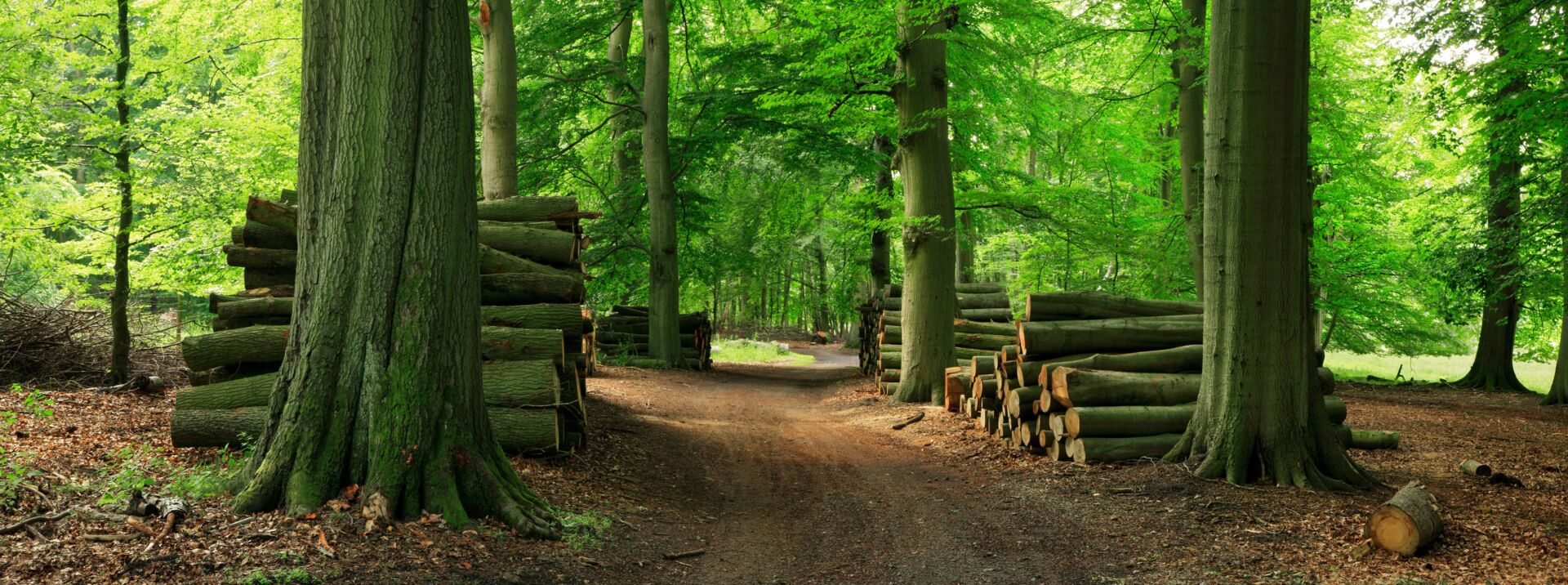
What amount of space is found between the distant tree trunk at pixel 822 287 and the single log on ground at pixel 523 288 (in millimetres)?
23583

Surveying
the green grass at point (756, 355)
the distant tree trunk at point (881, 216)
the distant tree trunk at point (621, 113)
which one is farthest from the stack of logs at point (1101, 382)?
the green grass at point (756, 355)

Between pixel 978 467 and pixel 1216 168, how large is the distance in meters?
3.77

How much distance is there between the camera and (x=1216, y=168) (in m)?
7.66

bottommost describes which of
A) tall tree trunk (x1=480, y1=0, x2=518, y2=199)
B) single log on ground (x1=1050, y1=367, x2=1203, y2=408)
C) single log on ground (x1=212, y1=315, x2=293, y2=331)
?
single log on ground (x1=1050, y1=367, x2=1203, y2=408)

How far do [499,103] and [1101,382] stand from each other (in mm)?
9287

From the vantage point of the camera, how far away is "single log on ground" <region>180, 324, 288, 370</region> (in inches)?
295

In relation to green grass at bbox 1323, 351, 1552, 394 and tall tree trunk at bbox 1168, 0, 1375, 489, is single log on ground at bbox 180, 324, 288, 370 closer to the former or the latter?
tall tree trunk at bbox 1168, 0, 1375, 489

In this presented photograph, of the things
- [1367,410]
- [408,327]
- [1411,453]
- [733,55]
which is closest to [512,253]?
[408,327]

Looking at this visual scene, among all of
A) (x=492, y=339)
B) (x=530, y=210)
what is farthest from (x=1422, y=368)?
(x=492, y=339)

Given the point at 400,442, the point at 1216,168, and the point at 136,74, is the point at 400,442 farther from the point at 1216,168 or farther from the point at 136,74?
the point at 136,74

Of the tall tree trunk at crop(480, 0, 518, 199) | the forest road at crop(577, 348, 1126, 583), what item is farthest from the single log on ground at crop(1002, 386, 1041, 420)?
the tall tree trunk at crop(480, 0, 518, 199)

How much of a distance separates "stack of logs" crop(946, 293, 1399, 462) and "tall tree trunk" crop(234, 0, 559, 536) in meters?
5.43

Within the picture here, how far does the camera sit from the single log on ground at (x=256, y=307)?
801 cm

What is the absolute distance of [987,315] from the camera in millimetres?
18469
